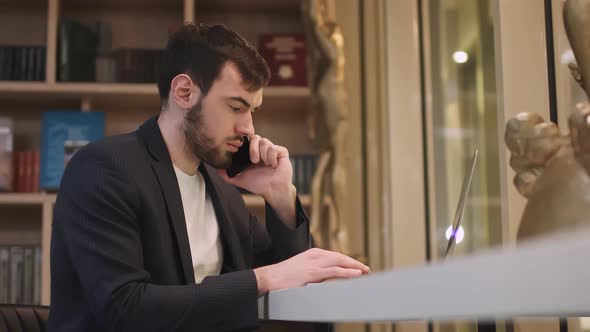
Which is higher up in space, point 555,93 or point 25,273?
point 555,93

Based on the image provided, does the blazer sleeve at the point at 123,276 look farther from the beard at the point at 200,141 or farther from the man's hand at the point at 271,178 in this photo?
the man's hand at the point at 271,178

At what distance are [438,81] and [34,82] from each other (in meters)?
1.61

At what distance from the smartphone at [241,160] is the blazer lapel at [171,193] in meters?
0.21

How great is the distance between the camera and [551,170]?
0.64m

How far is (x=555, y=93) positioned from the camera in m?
1.54

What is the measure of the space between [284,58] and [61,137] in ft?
3.17

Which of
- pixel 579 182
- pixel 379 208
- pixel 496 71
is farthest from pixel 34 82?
pixel 579 182

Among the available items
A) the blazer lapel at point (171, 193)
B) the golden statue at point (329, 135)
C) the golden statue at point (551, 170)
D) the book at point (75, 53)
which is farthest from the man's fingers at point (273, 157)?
the book at point (75, 53)

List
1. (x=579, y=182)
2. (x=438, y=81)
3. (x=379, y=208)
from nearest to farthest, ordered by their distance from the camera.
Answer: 1. (x=579, y=182)
2. (x=438, y=81)
3. (x=379, y=208)

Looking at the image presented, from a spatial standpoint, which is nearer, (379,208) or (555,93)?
(555,93)

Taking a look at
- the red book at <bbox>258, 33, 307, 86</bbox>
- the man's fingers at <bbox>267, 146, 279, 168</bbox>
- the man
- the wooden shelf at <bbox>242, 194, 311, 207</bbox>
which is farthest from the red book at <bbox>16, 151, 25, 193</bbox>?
the man's fingers at <bbox>267, 146, 279, 168</bbox>

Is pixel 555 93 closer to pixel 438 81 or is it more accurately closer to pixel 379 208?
pixel 438 81

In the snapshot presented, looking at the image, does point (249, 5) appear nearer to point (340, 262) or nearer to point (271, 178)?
point (271, 178)

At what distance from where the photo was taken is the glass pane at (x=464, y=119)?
6.00ft
